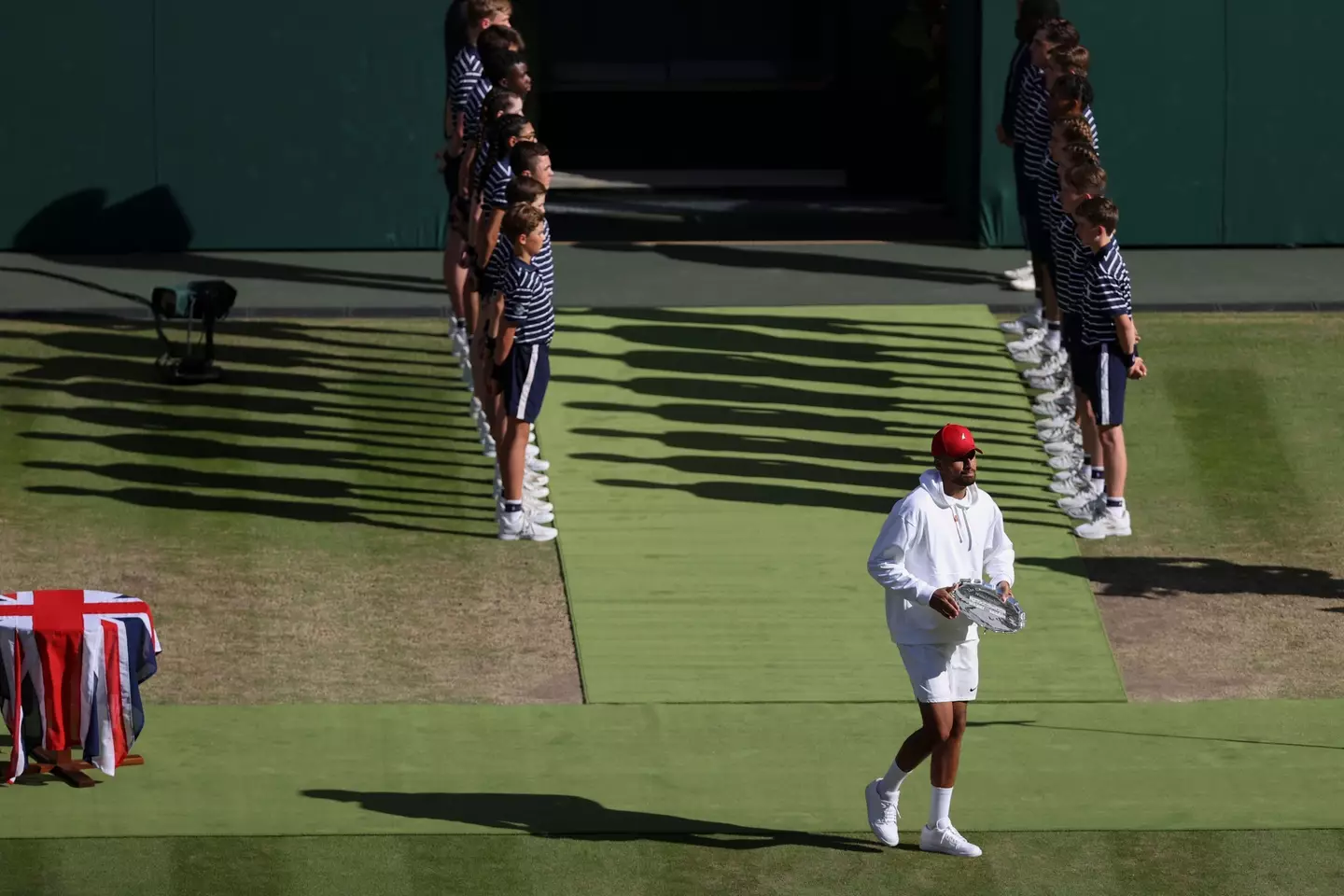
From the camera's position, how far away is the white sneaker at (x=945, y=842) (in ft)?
35.2

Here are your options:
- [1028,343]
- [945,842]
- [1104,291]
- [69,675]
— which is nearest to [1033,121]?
[1028,343]

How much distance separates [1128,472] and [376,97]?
7.71 metres

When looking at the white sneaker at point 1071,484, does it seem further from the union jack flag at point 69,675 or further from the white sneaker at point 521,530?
the union jack flag at point 69,675

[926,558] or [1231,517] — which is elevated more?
[926,558]

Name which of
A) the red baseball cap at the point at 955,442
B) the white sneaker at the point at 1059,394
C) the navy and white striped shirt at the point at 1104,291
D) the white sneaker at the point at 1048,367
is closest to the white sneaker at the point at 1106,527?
Answer: the navy and white striped shirt at the point at 1104,291

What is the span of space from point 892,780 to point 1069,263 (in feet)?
16.4

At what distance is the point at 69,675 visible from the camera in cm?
1141

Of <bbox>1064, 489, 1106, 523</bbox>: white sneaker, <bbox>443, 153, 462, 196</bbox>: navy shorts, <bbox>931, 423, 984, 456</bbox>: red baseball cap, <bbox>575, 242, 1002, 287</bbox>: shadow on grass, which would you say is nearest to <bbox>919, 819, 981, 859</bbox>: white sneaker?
<bbox>931, 423, 984, 456</bbox>: red baseball cap

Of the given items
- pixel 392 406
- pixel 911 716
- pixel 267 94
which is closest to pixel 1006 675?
pixel 911 716

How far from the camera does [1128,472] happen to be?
16.1 metres

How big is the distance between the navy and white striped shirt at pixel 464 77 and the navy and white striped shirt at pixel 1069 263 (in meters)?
4.20

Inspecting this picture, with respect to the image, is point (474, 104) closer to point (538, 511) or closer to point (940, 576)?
point (538, 511)

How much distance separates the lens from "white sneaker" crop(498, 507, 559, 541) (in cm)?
1494

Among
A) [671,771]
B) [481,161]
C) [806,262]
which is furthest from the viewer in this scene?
[806,262]
